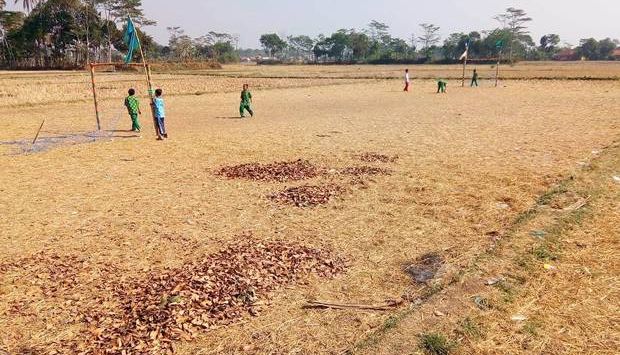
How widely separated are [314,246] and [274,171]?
4.83 metres

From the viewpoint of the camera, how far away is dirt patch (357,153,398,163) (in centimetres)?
1230

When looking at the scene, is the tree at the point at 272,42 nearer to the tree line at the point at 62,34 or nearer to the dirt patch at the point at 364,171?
the tree line at the point at 62,34

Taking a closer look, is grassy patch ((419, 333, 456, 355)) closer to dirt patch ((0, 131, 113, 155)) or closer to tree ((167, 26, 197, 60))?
dirt patch ((0, 131, 113, 155))

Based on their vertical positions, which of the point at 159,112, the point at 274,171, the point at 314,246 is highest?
the point at 159,112

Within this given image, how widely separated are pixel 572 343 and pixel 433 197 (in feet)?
15.7

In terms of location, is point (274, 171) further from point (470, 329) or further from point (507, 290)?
point (470, 329)

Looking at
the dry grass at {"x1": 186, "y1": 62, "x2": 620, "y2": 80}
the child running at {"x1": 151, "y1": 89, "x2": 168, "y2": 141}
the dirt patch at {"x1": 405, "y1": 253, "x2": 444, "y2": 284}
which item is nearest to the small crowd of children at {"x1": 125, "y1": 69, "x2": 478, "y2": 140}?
the child running at {"x1": 151, "y1": 89, "x2": 168, "y2": 141}

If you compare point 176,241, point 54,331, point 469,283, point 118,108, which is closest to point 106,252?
point 176,241

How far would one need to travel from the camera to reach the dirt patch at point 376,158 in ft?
40.4

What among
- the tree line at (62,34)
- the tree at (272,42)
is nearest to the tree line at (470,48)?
the tree at (272,42)

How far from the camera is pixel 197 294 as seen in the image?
5.36m

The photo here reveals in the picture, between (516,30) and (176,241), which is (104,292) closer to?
(176,241)

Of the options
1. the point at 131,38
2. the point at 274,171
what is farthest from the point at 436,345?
the point at 131,38

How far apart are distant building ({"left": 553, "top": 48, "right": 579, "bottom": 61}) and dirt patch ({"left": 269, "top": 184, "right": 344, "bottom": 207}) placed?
5699 inches
